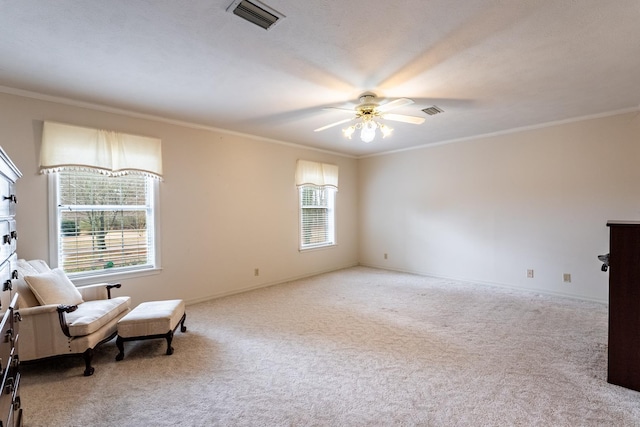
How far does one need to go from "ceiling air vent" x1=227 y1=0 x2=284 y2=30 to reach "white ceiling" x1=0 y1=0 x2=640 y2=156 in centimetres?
6

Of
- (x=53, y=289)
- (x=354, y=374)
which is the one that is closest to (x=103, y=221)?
(x=53, y=289)

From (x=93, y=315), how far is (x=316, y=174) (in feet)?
13.5

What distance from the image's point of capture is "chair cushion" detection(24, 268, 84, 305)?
8.28 ft

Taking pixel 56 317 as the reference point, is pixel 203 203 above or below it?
above

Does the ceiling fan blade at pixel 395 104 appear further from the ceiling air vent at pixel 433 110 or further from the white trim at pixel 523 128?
the white trim at pixel 523 128

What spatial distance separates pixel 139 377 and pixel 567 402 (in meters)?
3.08

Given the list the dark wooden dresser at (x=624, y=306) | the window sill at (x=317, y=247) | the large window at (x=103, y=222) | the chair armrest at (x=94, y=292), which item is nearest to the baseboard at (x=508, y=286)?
the window sill at (x=317, y=247)

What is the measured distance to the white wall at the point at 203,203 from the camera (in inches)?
121

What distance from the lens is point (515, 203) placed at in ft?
15.5

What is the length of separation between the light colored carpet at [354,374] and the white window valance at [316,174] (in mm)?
2617

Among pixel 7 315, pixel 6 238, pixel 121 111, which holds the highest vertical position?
pixel 121 111

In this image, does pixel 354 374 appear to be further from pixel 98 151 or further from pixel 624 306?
pixel 98 151

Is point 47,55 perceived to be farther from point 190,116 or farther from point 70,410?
point 70,410

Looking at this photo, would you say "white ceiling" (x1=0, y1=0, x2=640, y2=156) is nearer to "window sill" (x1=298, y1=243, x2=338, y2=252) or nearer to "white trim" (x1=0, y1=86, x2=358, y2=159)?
"white trim" (x1=0, y1=86, x2=358, y2=159)
